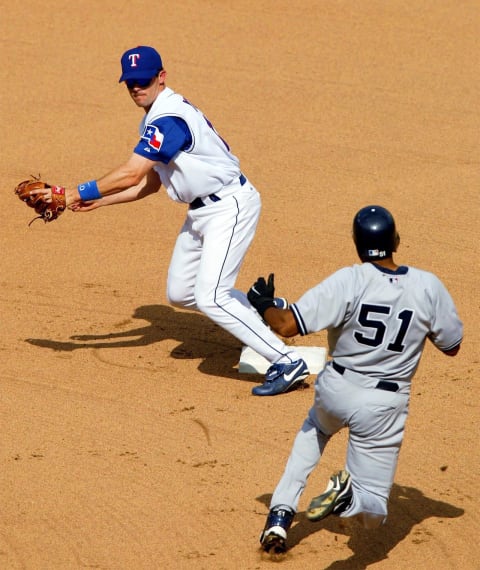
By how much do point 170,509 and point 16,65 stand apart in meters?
9.40

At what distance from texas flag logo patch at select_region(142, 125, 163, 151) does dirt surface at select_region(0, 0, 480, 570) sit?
1.69 meters

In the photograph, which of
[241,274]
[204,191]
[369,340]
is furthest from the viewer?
[241,274]

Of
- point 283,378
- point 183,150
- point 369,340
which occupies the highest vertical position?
point 183,150

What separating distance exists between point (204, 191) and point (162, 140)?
1.64 ft

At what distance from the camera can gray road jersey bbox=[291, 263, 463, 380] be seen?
4859mm

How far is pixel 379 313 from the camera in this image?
16.0 ft

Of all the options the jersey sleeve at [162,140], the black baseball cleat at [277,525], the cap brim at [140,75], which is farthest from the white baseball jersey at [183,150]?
the black baseball cleat at [277,525]

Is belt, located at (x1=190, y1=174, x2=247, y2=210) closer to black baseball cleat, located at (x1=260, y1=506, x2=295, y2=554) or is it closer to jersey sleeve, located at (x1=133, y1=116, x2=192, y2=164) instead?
jersey sleeve, located at (x1=133, y1=116, x2=192, y2=164)

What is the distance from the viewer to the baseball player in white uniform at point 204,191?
7059 mm

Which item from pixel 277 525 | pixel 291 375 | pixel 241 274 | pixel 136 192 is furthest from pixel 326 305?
pixel 241 274

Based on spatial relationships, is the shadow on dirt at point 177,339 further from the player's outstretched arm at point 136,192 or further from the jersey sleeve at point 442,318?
the jersey sleeve at point 442,318

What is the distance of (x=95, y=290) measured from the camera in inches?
360

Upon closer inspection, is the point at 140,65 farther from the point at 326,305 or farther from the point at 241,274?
the point at 326,305

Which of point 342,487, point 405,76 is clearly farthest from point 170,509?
point 405,76
